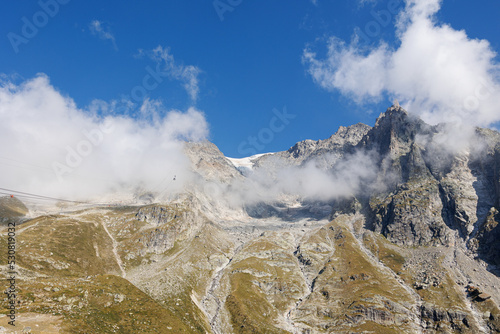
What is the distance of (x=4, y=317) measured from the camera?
97.4 m

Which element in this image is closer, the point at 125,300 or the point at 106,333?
the point at 106,333

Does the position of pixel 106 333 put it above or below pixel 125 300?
below

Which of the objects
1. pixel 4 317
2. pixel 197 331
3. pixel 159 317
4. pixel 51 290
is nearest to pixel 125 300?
pixel 159 317

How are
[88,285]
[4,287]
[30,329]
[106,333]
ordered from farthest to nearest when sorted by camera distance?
[88,285], [4,287], [106,333], [30,329]

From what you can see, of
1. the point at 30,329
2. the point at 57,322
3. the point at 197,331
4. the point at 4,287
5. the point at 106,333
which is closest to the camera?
the point at 30,329

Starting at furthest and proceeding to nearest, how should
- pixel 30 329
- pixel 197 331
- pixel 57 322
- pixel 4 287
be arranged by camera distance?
pixel 197 331 → pixel 4 287 → pixel 57 322 → pixel 30 329

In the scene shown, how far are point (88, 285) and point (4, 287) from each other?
3796cm

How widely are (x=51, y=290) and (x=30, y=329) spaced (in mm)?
51255

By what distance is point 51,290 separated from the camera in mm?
137000

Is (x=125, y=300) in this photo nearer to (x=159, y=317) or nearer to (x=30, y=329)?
(x=159, y=317)

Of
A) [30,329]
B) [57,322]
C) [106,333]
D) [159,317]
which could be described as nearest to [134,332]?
[106,333]

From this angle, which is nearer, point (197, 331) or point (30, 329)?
point (30, 329)

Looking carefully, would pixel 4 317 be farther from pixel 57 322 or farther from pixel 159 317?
pixel 159 317

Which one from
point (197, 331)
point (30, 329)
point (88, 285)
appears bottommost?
point (30, 329)
